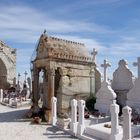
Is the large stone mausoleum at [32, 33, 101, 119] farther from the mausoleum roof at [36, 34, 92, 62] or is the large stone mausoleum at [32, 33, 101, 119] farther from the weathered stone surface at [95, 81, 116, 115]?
the weathered stone surface at [95, 81, 116, 115]

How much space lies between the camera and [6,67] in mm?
36719

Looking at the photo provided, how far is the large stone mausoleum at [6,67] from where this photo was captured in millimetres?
36250

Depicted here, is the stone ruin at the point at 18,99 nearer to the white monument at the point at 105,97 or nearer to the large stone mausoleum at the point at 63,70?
the large stone mausoleum at the point at 63,70

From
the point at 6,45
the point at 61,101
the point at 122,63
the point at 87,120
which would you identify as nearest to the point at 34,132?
the point at 87,120

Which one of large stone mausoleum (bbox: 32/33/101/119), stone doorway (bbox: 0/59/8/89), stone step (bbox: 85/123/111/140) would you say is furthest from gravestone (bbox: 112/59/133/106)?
stone doorway (bbox: 0/59/8/89)

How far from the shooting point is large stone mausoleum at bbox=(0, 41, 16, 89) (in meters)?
36.2

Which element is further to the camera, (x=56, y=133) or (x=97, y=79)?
(x=97, y=79)

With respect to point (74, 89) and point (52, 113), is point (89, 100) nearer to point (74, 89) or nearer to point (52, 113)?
point (74, 89)

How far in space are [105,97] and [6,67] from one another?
2326 cm

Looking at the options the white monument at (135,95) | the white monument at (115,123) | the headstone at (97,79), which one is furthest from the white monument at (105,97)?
the white monument at (115,123)

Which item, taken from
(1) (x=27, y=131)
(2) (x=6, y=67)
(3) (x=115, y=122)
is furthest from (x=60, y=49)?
(2) (x=6, y=67)

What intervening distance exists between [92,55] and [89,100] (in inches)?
129

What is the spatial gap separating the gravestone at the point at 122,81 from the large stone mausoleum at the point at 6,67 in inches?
860

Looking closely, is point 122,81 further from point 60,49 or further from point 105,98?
point 60,49
